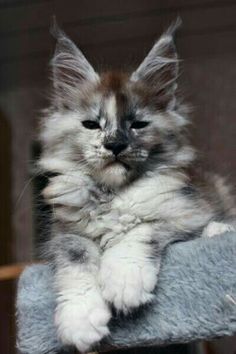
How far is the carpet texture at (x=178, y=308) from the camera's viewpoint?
1170mm

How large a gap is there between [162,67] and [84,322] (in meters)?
0.64

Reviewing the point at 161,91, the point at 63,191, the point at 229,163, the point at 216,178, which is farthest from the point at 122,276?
the point at 229,163

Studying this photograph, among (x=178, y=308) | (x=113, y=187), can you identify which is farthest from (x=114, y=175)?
(x=178, y=308)

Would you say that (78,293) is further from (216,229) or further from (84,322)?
(216,229)

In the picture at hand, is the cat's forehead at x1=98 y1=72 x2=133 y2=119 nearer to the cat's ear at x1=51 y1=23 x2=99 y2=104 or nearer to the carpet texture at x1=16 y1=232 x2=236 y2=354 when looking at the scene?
the cat's ear at x1=51 y1=23 x2=99 y2=104

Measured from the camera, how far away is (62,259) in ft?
4.13

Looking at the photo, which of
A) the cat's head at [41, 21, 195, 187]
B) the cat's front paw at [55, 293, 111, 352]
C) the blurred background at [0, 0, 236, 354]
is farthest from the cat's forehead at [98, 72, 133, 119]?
the blurred background at [0, 0, 236, 354]

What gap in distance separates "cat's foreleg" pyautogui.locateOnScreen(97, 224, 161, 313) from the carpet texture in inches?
1.8

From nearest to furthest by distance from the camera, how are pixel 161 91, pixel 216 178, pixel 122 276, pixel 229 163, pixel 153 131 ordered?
pixel 122 276 → pixel 153 131 → pixel 161 91 → pixel 216 178 → pixel 229 163

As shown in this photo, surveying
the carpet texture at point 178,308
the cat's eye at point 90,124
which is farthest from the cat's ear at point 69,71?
the carpet texture at point 178,308

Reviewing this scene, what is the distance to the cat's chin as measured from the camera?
51.4 inches

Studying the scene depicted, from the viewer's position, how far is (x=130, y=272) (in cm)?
113

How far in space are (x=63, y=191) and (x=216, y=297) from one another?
41cm

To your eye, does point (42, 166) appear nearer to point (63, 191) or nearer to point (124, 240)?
point (63, 191)
